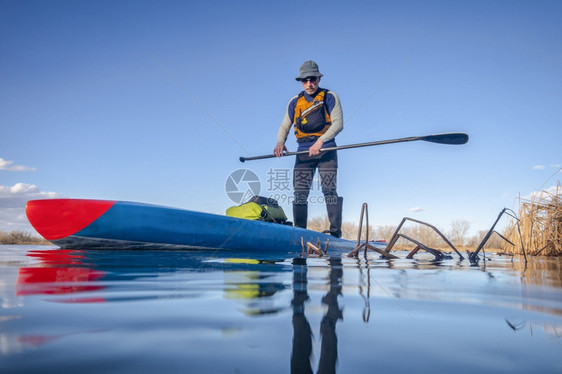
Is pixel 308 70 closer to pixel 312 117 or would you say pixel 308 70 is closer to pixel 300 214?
pixel 312 117

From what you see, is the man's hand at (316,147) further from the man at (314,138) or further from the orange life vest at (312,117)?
the orange life vest at (312,117)

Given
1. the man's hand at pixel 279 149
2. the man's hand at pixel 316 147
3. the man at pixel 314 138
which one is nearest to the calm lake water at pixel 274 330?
the man's hand at pixel 316 147

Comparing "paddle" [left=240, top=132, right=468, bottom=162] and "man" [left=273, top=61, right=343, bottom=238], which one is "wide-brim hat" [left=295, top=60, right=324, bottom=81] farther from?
"paddle" [left=240, top=132, right=468, bottom=162]

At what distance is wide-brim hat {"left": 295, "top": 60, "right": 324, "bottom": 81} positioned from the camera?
5255 millimetres

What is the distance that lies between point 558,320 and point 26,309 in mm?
1050

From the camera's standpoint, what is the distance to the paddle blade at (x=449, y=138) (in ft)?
17.0

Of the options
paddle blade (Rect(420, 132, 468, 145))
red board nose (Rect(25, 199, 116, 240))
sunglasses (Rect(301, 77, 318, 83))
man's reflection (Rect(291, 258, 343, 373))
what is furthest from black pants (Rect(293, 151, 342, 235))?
man's reflection (Rect(291, 258, 343, 373))

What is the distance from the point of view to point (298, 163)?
5645 mm

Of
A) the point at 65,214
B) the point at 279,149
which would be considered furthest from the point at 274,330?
the point at 279,149

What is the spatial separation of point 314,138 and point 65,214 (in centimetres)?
348

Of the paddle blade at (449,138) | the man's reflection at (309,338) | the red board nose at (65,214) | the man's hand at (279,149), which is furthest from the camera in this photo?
the man's hand at (279,149)

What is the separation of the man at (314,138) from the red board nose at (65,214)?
2.95 m

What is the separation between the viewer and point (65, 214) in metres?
3.48

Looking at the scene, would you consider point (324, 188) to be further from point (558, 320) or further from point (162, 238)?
point (558, 320)
